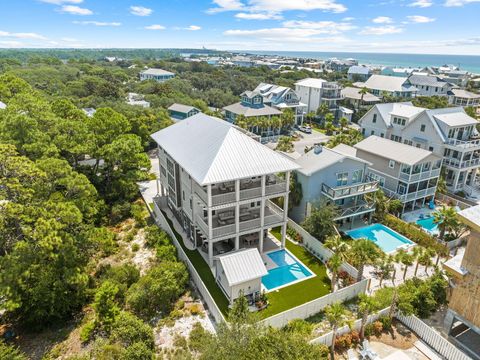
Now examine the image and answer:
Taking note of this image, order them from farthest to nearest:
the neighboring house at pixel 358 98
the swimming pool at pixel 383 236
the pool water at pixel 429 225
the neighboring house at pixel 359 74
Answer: the neighboring house at pixel 359 74, the neighboring house at pixel 358 98, the pool water at pixel 429 225, the swimming pool at pixel 383 236

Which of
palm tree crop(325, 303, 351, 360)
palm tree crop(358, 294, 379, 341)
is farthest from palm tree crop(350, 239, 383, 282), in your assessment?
palm tree crop(325, 303, 351, 360)

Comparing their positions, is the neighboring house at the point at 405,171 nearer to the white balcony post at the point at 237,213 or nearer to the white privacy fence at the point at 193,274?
the white balcony post at the point at 237,213

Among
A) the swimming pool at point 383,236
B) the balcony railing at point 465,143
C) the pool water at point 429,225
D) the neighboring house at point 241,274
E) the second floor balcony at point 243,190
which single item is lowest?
the swimming pool at point 383,236

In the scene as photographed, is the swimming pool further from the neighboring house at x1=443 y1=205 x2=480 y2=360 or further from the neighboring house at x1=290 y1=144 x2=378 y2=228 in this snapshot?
the neighboring house at x1=443 y1=205 x2=480 y2=360

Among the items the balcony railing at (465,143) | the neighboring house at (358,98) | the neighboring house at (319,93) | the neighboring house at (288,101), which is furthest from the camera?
the neighboring house at (358,98)

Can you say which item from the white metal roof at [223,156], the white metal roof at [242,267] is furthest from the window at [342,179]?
the white metal roof at [242,267]

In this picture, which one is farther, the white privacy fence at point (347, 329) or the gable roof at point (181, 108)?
the gable roof at point (181, 108)

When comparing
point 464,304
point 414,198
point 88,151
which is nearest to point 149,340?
point 464,304

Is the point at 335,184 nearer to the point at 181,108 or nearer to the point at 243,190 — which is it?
the point at 243,190
